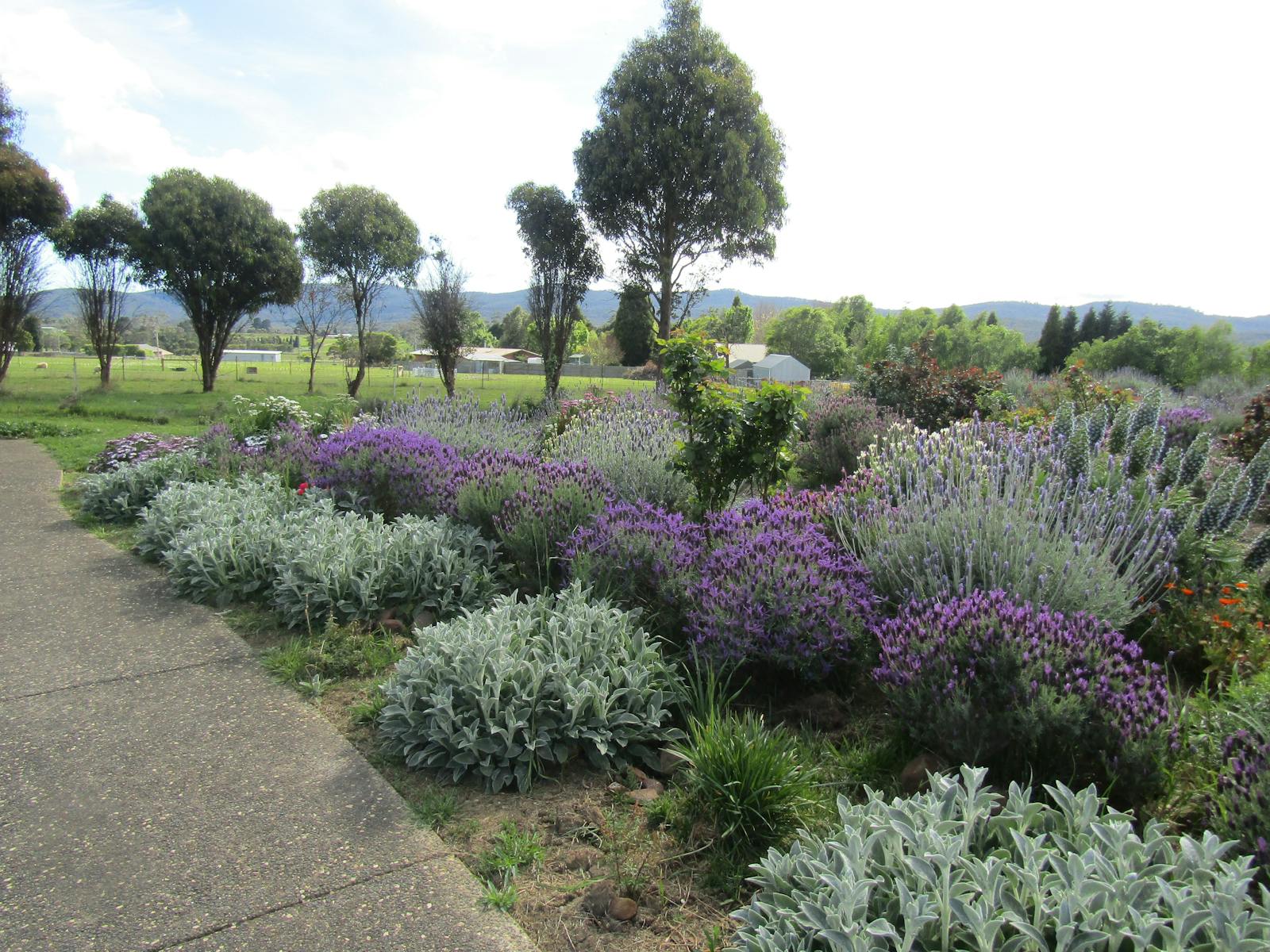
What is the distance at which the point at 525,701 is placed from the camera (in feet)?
9.59

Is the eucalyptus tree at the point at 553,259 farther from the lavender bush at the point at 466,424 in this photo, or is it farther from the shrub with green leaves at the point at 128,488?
the shrub with green leaves at the point at 128,488

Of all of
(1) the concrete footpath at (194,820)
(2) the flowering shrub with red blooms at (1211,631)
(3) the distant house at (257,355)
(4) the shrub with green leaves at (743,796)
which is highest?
(2) the flowering shrub with red blooms at (1211,631)

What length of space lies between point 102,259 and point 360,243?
279 inches

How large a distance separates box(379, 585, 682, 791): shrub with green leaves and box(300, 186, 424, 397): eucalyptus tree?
889 inches

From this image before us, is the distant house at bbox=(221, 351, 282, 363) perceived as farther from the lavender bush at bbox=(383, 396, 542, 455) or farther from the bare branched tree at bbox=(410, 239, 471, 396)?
the lavender bush at bbox=(383, 396, 542, 455)

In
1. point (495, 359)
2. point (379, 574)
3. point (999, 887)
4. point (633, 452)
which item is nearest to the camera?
point (999, 887)

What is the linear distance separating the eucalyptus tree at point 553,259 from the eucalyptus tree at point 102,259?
10.5 m

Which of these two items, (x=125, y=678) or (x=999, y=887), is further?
(x=125, y=678)

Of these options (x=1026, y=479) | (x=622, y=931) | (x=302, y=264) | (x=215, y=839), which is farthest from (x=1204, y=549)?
(x=302, y=264)

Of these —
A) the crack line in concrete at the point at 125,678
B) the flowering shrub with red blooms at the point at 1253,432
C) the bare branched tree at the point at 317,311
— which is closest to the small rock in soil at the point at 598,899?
the crack line in concrete at the point at 125,678

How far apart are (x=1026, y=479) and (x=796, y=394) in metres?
1.63

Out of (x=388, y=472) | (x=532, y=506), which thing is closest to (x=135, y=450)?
(x=388, y=472)

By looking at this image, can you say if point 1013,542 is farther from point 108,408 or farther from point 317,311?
point 317,311

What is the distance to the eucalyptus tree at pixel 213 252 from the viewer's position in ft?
65.6
